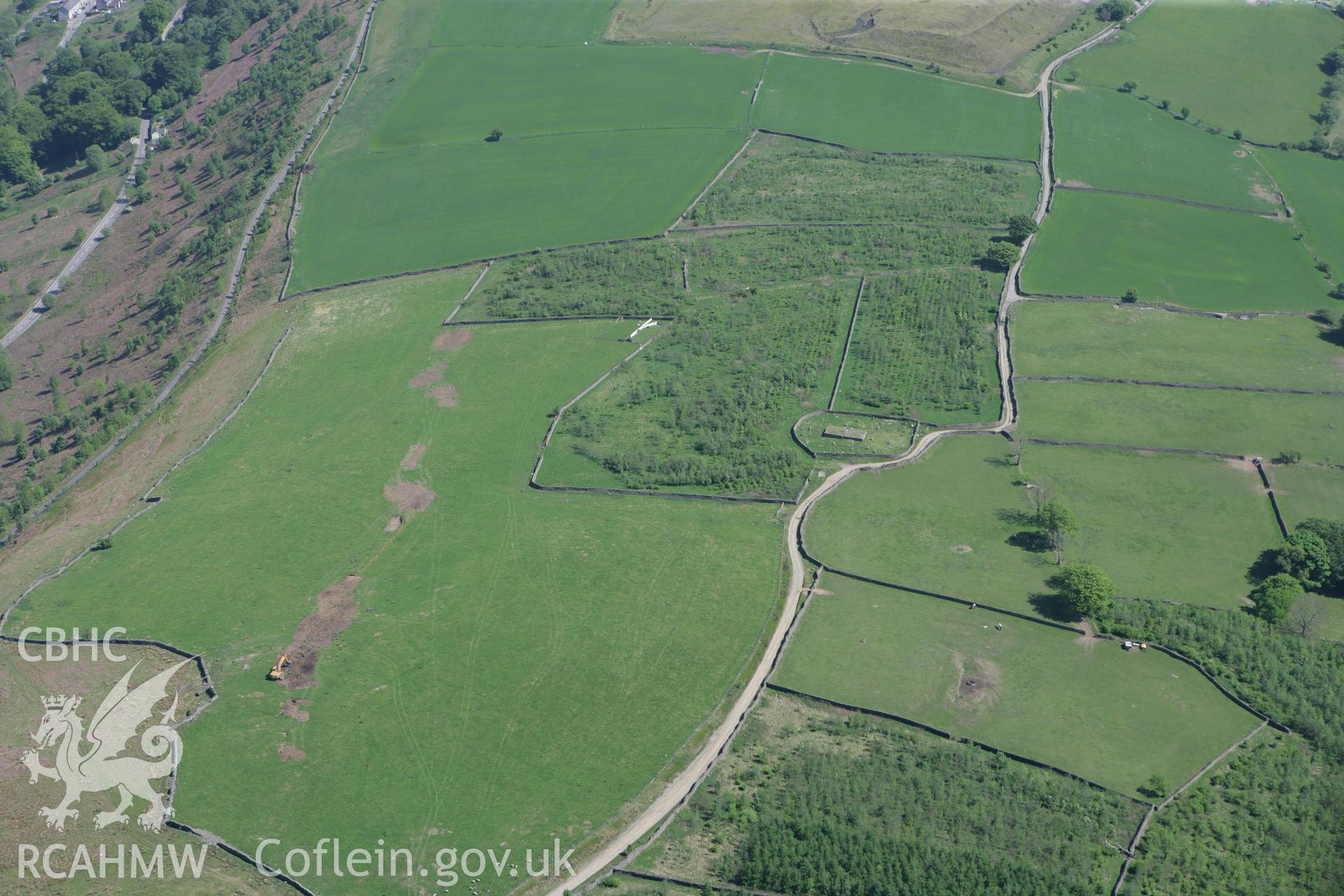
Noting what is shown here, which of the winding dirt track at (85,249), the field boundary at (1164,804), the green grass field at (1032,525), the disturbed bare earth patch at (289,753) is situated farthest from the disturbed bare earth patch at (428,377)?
the field boundary at (1164,804)

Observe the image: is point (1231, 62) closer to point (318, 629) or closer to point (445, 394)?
point (445, 394)

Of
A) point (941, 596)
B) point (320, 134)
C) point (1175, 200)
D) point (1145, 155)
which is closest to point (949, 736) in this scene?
point (941, 596)

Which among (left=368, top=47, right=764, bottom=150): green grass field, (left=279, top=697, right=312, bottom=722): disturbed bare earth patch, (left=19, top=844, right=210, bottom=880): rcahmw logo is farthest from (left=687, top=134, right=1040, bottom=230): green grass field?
(left=19, top=844, right=210, bottom=880): rcahmw logo

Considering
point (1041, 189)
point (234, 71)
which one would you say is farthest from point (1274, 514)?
point (234, 71)

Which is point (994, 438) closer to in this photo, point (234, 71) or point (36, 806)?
point (36, 806)

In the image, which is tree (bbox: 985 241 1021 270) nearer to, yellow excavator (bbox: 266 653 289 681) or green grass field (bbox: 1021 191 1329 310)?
green grass field (bbox: 1021 191 1329 310)

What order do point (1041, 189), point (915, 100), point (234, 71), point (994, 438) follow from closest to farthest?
point (994, 438)
point (1041, 189)
point (915, 100)
point (234, 71)
